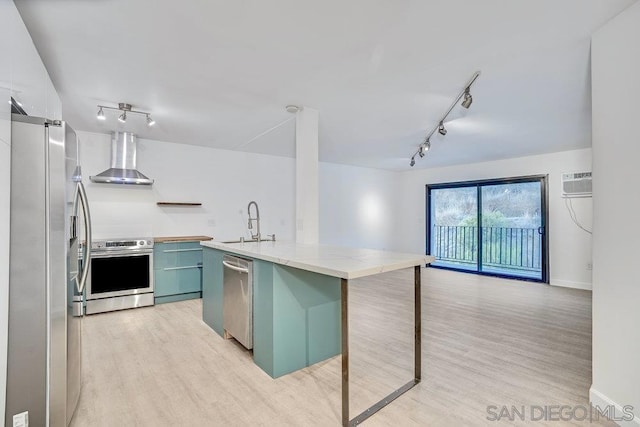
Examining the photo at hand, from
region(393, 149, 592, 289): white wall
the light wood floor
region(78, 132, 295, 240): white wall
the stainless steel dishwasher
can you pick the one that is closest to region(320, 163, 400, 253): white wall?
region(78, 132, 295, 240): white wall

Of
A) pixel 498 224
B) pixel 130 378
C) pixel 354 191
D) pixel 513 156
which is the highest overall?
pixel 513 156

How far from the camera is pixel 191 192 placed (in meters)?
4.94

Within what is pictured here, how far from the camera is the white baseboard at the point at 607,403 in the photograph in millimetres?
1627

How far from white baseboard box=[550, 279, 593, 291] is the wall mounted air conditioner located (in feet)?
4.86

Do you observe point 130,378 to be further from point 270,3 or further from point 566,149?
point 566,149

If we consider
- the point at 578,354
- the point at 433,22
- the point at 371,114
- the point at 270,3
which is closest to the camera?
the point at 270,3

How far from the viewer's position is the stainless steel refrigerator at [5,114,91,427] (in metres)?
1.38

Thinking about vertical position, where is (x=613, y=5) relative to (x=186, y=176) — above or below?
above

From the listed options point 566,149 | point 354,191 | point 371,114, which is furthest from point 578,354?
point 354,191

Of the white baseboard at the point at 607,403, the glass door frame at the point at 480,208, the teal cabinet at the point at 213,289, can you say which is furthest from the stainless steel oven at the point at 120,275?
the glass door frame at the point at 480,208

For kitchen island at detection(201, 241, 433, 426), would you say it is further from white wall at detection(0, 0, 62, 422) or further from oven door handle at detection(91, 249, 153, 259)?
oven door handle at detection(91, 249, 153, 259)

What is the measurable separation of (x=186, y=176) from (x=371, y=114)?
3.16 meters

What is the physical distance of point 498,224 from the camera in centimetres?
613

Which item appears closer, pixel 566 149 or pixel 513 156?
pixel 566 149
